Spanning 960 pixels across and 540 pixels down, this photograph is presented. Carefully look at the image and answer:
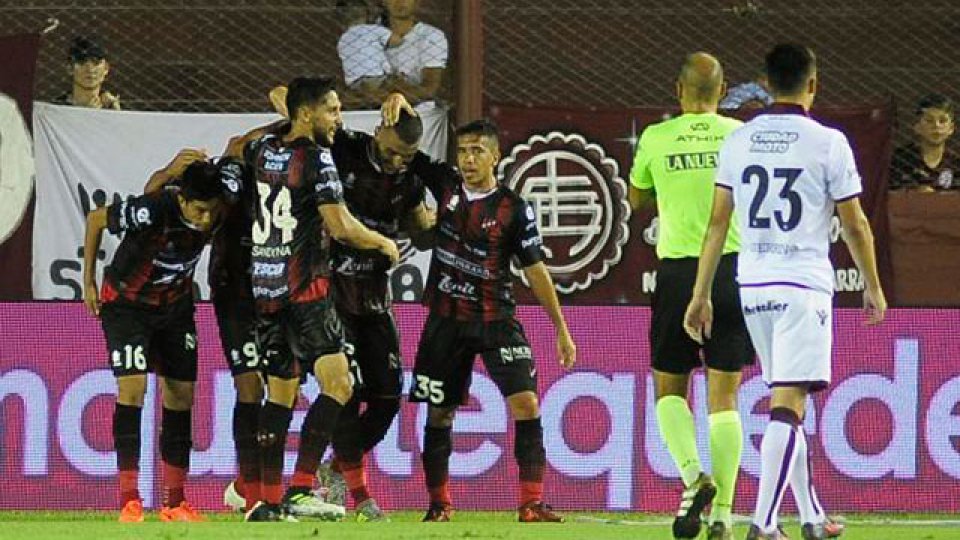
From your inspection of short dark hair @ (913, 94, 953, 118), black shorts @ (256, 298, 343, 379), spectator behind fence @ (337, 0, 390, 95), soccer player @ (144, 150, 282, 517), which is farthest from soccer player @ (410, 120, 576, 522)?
short dark hair @ (913, 94, 953, 118)

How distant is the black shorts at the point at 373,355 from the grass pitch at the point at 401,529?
73 cm

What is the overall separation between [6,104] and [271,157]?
355 centimetres

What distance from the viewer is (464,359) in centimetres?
1314

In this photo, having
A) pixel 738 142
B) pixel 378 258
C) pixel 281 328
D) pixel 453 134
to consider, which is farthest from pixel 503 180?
pixel 738 142

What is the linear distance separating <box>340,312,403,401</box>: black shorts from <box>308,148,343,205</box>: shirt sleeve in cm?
130

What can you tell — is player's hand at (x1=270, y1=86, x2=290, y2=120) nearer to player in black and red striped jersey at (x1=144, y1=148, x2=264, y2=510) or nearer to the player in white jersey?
player in black and red striped jersey at (x1=144, y1=148, x2=264, y2=510)

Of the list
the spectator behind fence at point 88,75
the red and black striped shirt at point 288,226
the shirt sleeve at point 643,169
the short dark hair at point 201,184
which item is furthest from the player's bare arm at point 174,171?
the shirt sleeve at point 643,169

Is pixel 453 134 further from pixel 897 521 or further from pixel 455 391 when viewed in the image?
pixel 897 521

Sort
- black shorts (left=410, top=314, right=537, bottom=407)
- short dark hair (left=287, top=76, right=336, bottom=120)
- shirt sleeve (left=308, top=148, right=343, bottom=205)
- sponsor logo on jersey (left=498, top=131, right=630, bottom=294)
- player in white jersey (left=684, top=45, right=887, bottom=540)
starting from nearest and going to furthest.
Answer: player in white jersey (left=684, top=45, right=887, bottom=540)
shirt sleeve (left=308, top=148, right=343, bottom=205)
short dark hair (left=287, top=76, right=336, bottom=120)
black shorts (left=410, top=314, right=537, bottom=407)
sponsor logo on jersey (left=498, top=131, right=630, bottom=294)

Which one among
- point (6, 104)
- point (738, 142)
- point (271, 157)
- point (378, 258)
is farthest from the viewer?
point (6, 104)

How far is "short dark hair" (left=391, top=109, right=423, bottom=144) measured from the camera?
12789 millimetres

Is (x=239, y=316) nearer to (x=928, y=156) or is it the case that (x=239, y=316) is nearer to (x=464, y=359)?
(x=464, y=359)

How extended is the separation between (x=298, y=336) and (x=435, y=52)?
3.95m

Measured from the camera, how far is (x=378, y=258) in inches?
510
